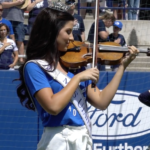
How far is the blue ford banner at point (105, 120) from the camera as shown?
566cm

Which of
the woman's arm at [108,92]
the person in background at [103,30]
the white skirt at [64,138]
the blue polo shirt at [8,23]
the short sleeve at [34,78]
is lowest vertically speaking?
the person in background at [103,30]

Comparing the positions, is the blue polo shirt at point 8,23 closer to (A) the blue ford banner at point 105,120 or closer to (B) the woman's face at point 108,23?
(A) the blue ford banner at point 105,120

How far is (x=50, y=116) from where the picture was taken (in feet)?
7.52

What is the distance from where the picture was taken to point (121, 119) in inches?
226

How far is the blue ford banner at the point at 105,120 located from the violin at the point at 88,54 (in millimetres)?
2969

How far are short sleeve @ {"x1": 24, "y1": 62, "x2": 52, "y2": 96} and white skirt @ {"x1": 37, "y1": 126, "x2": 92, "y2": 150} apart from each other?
26cm

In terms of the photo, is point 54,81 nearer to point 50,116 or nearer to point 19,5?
point 50,116

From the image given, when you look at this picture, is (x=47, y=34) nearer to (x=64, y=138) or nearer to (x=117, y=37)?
(x=64, y=138)

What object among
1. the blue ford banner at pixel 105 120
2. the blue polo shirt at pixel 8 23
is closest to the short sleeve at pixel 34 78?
the blue ford banner at pixel 105 120

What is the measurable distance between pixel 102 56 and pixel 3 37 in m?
3.78

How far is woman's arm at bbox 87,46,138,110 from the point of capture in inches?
→ 95.3

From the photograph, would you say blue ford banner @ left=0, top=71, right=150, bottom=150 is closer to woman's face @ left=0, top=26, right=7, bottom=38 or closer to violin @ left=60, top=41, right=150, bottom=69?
woman's face @ left=0, top=26, right=7, bottom=38

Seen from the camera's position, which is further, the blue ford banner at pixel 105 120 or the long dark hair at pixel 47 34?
the blue ford banner at pixel 105 120

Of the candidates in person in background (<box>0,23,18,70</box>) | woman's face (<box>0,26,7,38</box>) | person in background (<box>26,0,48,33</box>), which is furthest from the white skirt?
person in background (<box>26,0,48,33</box>)
